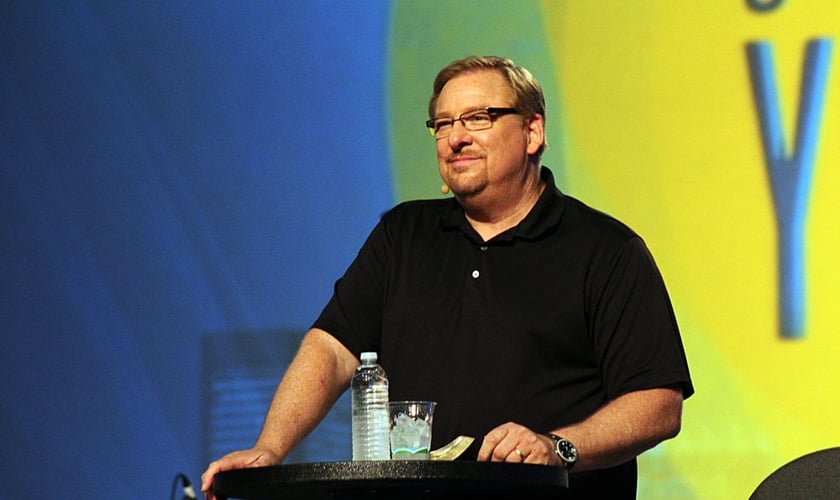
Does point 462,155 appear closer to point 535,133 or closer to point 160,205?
point 535,133

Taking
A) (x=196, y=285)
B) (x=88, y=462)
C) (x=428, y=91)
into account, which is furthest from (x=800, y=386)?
(x=88, y=462)

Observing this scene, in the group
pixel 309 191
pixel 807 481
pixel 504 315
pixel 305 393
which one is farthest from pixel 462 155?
pixel 309 191

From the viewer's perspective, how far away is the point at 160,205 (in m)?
4.34

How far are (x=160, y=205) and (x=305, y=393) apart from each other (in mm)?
1594

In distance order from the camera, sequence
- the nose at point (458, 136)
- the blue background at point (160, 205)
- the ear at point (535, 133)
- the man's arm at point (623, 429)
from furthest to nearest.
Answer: the blue background at point (160, 205)
the ear at point (535, 133)
the nose at point (458, 136)
the man's arm at point (623, 429)

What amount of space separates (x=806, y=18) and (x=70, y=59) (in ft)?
7.53

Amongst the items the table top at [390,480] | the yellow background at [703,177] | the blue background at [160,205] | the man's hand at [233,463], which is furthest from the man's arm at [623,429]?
the blue background at [160,205]

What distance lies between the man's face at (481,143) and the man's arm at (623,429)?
0.56 meters

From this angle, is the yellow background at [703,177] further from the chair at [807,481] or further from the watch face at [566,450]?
the watch face at [566,450]

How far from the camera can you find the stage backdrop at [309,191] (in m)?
3.83

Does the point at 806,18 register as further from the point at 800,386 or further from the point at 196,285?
the point at 196,285

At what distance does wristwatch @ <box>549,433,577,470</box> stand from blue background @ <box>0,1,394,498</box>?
174 cm

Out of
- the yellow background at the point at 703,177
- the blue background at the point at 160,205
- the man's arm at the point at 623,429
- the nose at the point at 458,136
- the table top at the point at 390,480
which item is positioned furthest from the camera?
the blue background at the point at 160,205

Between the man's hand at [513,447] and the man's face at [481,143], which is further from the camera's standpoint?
the man's face at [481,143]
